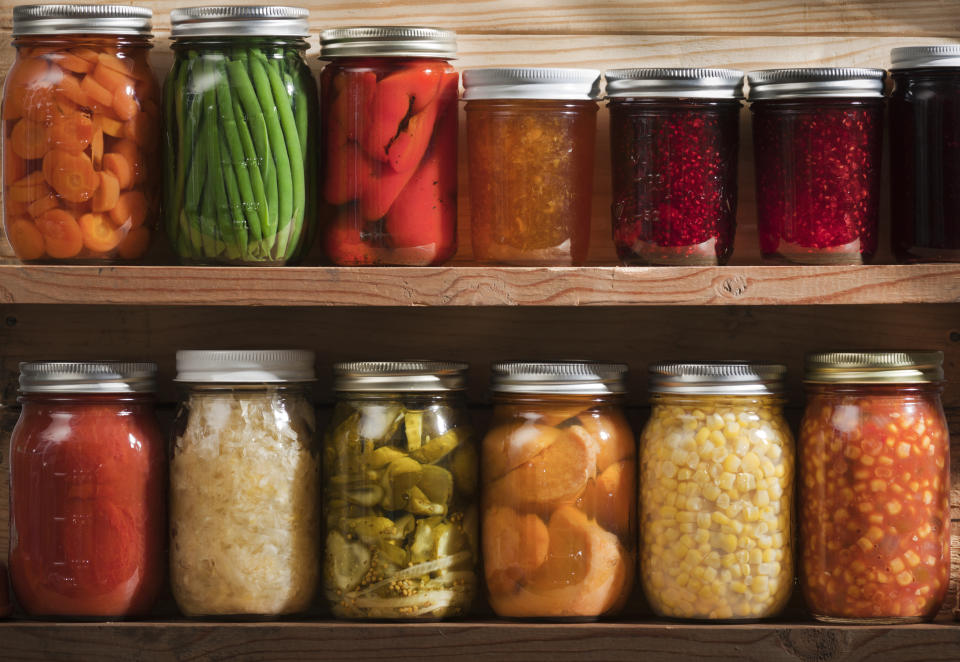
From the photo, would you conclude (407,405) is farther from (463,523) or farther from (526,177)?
(526,177)

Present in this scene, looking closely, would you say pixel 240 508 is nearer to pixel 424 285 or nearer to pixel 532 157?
pixel 424 285

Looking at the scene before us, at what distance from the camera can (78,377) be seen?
111cm

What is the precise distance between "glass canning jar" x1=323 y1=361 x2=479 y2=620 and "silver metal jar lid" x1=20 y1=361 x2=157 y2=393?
21cm

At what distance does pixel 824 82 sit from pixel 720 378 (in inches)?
12.0

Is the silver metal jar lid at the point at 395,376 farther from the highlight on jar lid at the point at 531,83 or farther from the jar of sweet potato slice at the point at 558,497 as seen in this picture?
the highlight on jar lid at the point at 531,83

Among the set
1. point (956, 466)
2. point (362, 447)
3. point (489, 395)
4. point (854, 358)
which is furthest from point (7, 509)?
point (956, 466)

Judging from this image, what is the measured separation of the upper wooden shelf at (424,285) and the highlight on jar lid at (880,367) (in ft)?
0.22

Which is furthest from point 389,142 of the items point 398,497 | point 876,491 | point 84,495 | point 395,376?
point 876,491

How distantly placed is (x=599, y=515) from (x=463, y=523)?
14 cm

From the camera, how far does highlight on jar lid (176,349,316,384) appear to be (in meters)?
1.10

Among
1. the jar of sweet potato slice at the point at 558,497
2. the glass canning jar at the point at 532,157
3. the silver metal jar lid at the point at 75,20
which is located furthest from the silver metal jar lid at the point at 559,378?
the silver metal jar lid at the point at 75,20

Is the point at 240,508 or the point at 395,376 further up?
the point at 395,376

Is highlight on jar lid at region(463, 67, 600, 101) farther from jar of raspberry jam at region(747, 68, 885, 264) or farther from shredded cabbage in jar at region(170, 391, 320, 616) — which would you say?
shredded cabbage in jar at region(170, 391, 320, 616)

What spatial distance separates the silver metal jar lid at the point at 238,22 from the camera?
3.52 ft
